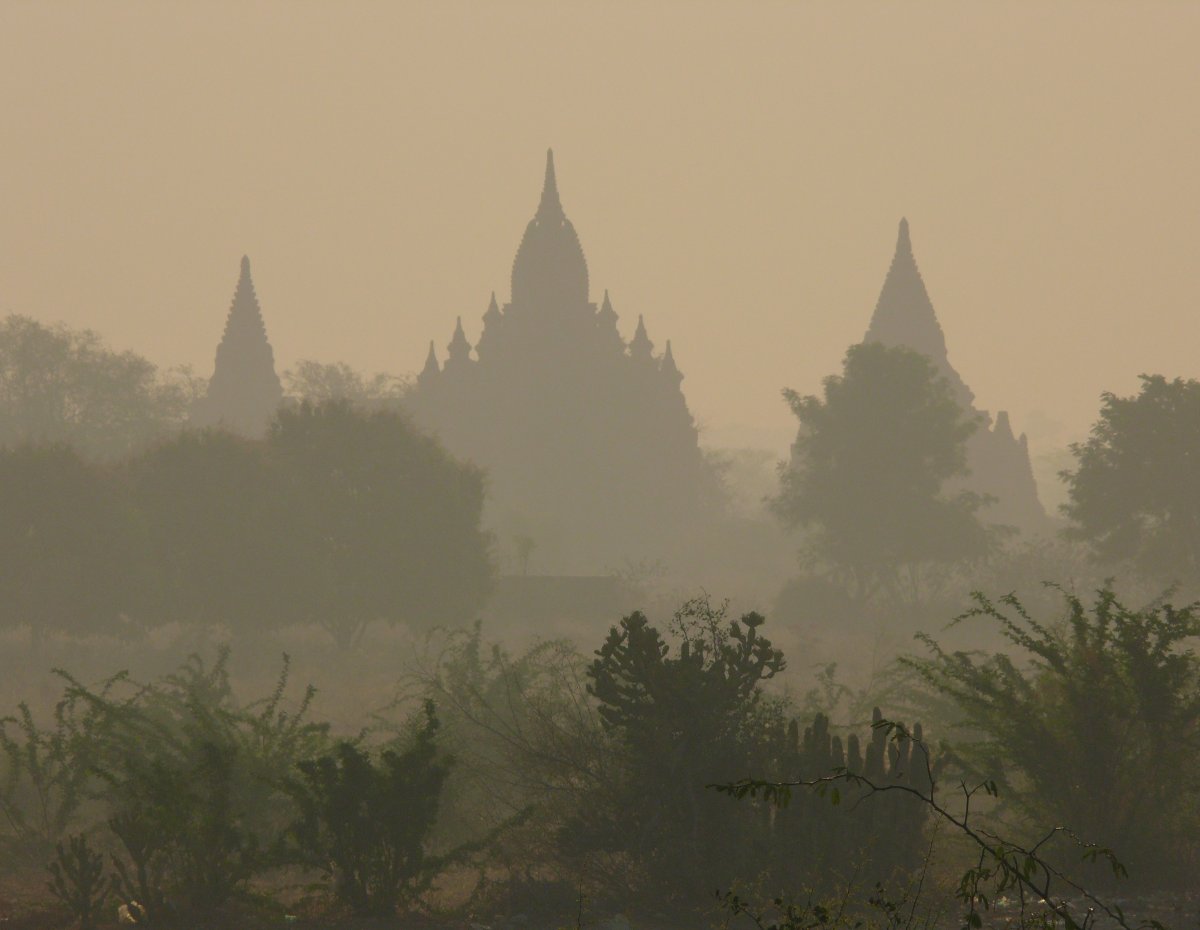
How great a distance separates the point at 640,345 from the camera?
74688 millimetres

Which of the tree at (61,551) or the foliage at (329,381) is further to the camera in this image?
the foliage at (329,381)

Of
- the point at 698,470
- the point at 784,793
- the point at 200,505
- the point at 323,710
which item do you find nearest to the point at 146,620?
the point at 200,505

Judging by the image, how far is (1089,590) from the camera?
41.8 metres

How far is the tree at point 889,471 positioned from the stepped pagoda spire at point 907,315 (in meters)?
28.3

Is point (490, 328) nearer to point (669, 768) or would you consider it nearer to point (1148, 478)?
point (1148, 478)

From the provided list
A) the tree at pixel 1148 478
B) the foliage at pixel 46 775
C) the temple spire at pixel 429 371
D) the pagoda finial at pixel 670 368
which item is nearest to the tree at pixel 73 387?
the temple spire at pixel 429 371

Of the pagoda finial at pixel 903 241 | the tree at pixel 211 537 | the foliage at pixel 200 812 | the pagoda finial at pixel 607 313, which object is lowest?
the foliage at pixel 200 812

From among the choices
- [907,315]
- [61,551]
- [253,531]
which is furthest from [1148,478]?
[907,315]

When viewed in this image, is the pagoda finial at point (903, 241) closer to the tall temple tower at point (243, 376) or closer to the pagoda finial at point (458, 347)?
the pagoda finial at point (458, 347)

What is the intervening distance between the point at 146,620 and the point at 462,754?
24.0 m

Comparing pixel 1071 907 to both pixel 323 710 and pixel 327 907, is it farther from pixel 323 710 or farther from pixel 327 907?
pixel 323 710

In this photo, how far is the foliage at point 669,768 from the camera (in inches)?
388

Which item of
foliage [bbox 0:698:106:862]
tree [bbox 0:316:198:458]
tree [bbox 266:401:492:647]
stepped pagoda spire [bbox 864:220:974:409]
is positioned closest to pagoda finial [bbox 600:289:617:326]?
stepped pagoda spire [bbox 864:220:974:409]

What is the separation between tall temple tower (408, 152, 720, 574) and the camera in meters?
69.1
